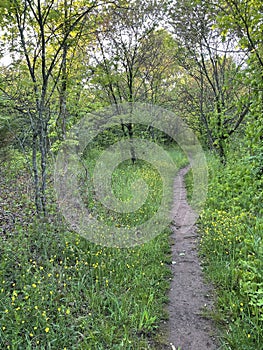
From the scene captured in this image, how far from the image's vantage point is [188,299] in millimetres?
3203

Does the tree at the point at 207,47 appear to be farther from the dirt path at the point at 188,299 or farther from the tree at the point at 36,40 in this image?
the tree at the point at 36,40

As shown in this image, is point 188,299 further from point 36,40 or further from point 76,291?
point 36,40

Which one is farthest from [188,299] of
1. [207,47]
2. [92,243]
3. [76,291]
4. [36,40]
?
[207,47]

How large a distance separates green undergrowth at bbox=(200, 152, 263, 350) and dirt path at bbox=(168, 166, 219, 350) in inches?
5.8

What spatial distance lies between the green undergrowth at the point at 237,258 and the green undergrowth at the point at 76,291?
67 cm

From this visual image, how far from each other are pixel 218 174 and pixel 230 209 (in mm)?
2254

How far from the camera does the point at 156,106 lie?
13.2m

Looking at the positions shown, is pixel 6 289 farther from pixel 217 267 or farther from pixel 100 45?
pixel 100 45

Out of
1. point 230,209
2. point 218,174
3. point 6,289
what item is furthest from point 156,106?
point 6,289

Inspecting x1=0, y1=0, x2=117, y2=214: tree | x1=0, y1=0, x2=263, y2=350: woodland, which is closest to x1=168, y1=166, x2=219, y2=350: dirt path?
x1=0, y1=0, x2=263, y2=350: woodland

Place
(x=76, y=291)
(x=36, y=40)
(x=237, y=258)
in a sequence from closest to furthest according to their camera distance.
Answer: (x=76, y=291) → (x=237, y=258) → (x=36, y=40)

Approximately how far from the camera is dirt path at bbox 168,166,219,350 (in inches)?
102

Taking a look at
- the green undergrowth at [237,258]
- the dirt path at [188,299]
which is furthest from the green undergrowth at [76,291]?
the green undergrowth at [237,258]

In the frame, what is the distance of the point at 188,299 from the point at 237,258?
103 cm
